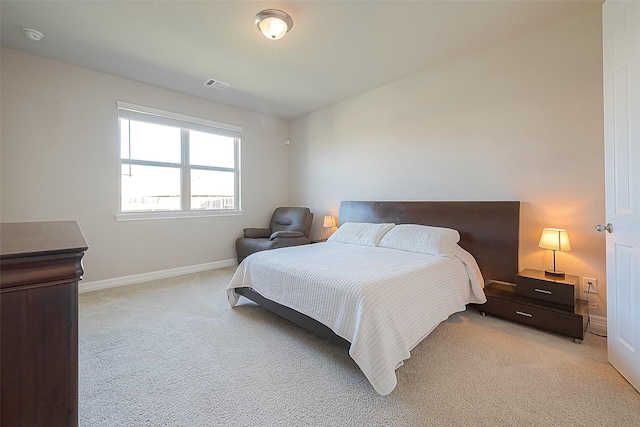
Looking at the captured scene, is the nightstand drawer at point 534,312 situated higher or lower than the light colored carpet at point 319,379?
higher

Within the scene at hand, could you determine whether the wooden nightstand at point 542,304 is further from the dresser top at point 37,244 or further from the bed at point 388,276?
the dresser top at point 37,244

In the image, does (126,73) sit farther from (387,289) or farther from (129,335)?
(387,289)

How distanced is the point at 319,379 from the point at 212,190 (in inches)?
142

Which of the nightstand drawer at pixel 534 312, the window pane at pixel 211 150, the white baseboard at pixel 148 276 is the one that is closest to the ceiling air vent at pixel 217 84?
the window pane at pixel 211 150

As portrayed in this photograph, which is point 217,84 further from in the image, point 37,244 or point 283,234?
point 37,244

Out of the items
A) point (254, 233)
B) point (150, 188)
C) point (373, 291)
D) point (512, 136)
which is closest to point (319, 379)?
point (373, 291)

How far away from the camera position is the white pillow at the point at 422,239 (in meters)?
2.68

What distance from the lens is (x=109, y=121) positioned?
11.3ft

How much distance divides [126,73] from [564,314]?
5156mm

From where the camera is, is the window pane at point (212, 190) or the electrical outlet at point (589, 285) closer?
the electrical outlet at point (589, 285)

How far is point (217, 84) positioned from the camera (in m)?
3.70

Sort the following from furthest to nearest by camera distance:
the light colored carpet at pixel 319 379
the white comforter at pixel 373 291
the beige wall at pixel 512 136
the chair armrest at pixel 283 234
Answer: the chair armrest at pixel 283 234 → the beige wall at pixel 512 136 → the white comforter at pixel 373 291 → the light colored carpet at pixel 319 379

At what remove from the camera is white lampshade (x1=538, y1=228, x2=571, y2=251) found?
7.55 ft

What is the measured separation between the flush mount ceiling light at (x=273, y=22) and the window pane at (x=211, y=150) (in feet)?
7.75
